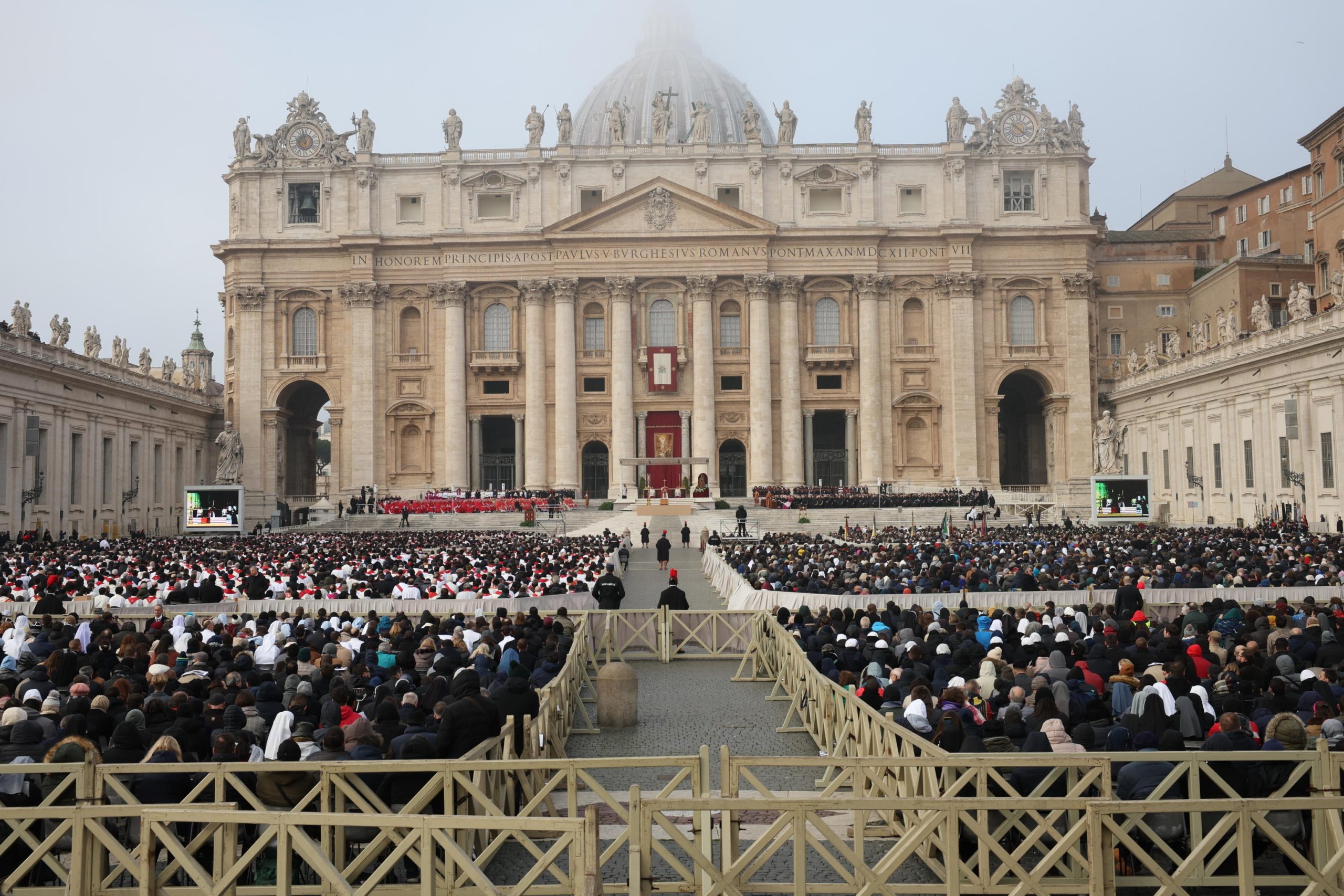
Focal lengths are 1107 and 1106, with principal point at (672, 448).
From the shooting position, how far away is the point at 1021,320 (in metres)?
73.9

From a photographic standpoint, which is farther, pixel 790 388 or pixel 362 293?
pixel 790 388

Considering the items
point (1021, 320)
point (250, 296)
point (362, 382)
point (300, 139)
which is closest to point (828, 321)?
point (1021, 320)

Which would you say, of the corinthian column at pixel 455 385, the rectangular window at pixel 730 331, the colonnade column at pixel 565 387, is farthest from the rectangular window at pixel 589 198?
the rectangular window at pixel 730 331

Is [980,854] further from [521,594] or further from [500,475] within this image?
[500,475]

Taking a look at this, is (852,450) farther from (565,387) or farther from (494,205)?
(494,205)

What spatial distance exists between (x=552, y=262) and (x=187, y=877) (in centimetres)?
6563

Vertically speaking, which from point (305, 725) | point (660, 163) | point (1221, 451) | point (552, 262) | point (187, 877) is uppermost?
point (660, 163)

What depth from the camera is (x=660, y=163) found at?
73.1 m

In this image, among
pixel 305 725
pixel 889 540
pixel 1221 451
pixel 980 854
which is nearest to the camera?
pixel 980 854

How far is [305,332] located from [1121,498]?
5273cm

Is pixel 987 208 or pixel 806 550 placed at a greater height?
pixel 987 208

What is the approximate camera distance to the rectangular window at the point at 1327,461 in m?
43.1

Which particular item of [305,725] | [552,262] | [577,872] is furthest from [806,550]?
[552,262]

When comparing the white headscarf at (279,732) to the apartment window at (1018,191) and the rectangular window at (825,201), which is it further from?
the apartment window at (1018,191)
